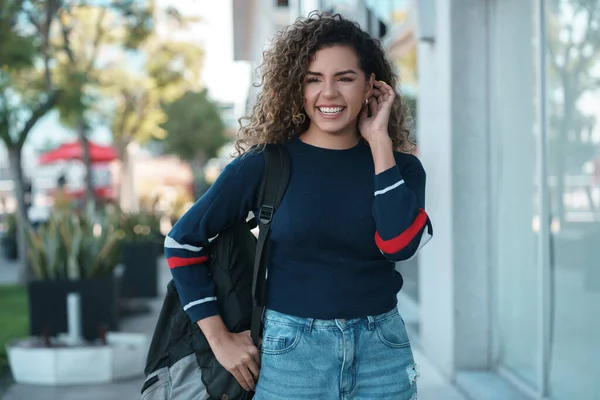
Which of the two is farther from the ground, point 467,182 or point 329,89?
point 329,89

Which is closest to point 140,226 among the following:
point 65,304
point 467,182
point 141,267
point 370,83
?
point 141,267

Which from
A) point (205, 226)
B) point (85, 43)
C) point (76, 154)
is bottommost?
point (205, 226)

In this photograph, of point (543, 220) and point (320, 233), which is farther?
point (543, 220)

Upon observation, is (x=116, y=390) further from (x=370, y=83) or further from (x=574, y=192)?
(x=370, y=83)

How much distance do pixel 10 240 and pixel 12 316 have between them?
8.62 metres

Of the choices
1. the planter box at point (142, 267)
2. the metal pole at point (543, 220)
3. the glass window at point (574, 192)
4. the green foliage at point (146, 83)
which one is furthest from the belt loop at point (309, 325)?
the green foliage at point (146, 83)

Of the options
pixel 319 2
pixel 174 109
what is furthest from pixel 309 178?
pixel 174 109

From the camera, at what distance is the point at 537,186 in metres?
4.53

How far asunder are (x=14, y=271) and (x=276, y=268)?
47.0 ft

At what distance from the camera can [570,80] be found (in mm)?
4113

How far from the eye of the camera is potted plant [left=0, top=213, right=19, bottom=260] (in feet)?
57.7

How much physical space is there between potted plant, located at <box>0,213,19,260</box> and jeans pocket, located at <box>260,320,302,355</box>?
53.8ft

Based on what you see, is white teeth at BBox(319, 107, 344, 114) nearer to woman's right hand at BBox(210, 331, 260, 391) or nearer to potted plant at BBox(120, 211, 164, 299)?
woman's right hand at BBox(210, 331, 260, 391)

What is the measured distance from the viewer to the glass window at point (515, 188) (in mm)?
4648
